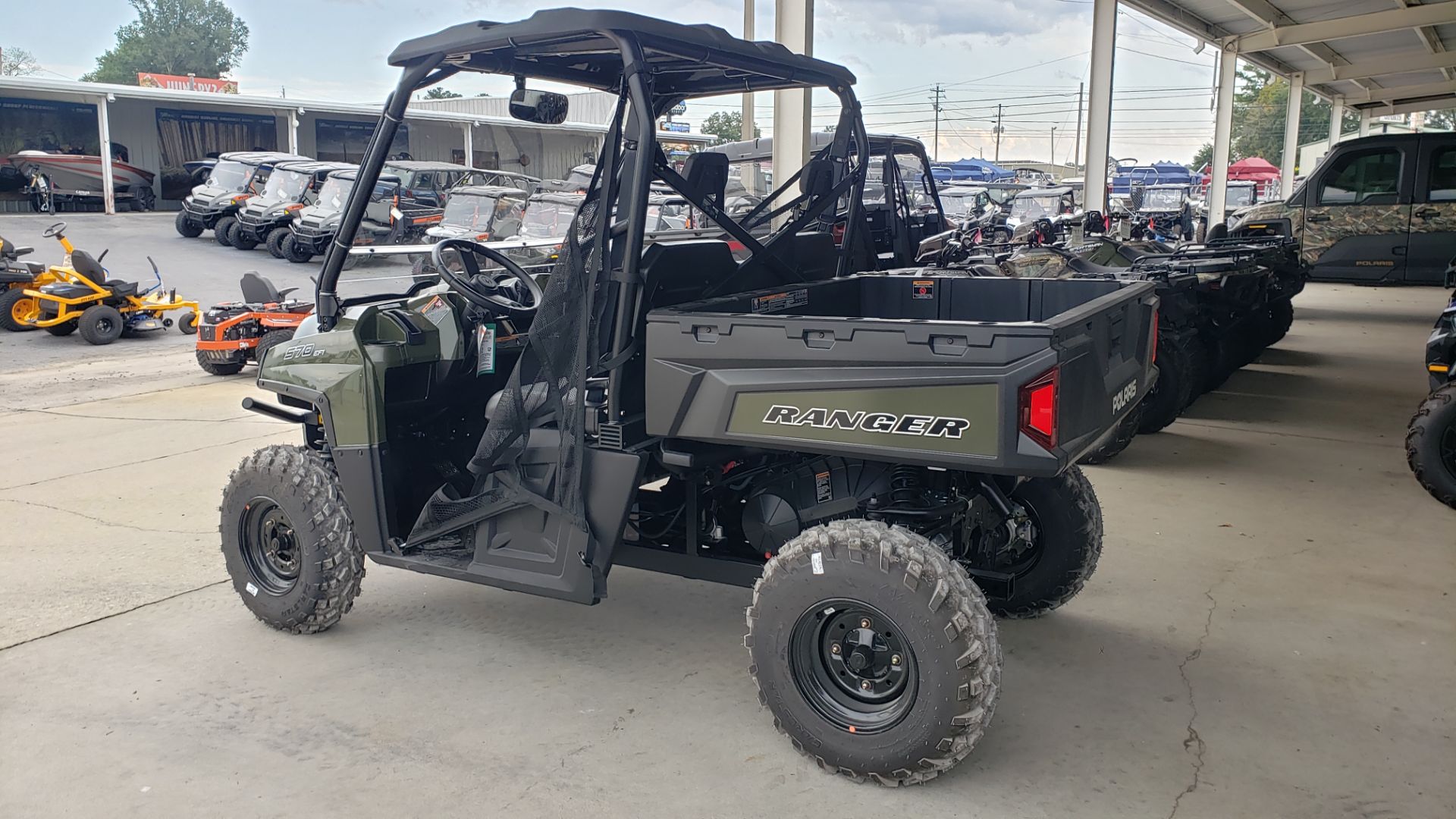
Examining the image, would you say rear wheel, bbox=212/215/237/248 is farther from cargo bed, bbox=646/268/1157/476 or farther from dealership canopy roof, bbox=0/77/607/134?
cargo bed, bbox=646/268/1157/476

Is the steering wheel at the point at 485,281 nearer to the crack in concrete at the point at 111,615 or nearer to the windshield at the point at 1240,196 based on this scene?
the crack in concrete at the point at 111,615

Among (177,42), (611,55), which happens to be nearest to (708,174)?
(611,55)

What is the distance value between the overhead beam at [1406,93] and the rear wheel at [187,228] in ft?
92.3

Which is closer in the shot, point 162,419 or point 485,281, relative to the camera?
point 485,281

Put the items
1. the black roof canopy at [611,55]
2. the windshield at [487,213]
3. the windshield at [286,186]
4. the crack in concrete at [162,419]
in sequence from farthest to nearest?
the windshield at [286,186] → the windshield at [487,213] → the crack in concrete at [162,419] → the black roof canopy at [611,55]

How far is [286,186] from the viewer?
2028 cm

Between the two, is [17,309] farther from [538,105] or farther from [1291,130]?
[1291,130]

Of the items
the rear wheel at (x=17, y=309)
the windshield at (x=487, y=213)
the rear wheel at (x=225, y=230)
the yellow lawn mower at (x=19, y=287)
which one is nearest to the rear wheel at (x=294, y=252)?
the rear wheel at (x=225, y=230)

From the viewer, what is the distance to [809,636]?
3.13m

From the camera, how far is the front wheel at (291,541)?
3.93m

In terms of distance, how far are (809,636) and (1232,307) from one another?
602 centimetres

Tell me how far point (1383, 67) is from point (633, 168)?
24.4 m

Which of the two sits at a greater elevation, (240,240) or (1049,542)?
(240,240)

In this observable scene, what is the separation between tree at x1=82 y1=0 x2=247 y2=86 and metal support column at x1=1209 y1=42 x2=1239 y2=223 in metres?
64.2
